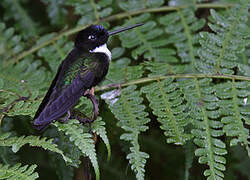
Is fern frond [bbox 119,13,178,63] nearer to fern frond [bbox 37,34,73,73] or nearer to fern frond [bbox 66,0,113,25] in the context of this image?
fern frond [bbox 66,0,113,25]

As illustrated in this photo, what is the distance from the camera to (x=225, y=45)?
281cm

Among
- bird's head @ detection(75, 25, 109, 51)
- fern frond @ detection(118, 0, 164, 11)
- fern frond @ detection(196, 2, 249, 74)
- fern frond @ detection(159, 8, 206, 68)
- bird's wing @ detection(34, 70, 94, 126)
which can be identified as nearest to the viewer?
bird's wing @ detection(34, 70, 94, 126)

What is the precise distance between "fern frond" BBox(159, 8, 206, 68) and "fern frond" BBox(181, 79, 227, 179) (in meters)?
0.51

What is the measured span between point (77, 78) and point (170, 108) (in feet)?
2.04

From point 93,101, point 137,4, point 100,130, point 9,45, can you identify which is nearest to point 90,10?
point 137,4

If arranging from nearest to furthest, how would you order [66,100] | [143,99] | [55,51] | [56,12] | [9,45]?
[66,100] < [143,99] < [55,51] < [9,45] < [56,12]

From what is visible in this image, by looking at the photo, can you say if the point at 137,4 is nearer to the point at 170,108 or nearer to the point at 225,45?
the point at 225,45

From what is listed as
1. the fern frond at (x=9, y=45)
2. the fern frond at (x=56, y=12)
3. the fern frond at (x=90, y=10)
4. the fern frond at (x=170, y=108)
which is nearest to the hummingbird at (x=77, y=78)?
the fern frond at (x=170, y=108)

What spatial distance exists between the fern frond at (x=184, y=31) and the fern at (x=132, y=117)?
0.75 m

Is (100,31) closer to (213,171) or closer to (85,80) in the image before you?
(85,80)

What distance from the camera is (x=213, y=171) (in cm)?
212

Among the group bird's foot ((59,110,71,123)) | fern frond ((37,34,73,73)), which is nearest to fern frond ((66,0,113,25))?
fern frond ((37,34,73,73))

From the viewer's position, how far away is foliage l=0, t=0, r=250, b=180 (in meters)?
2.23

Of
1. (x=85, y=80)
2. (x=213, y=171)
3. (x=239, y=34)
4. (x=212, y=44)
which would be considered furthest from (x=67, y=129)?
(x=239, y=34)
